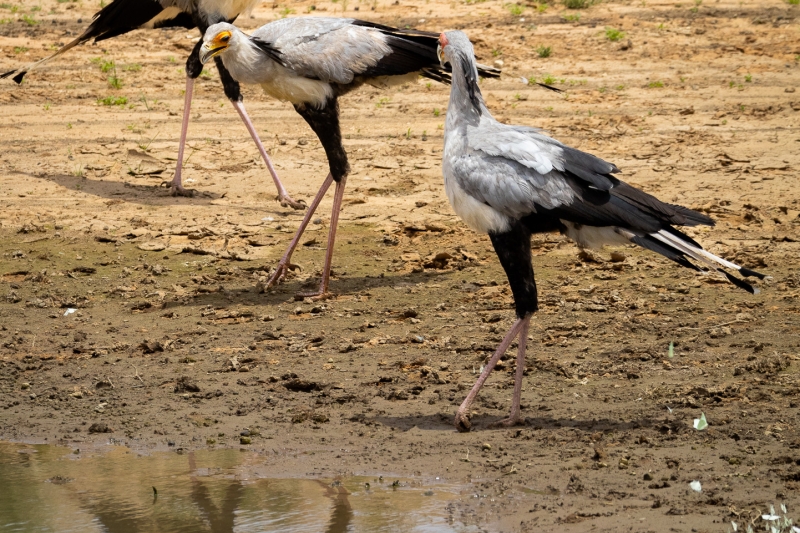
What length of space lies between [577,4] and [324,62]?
19.9ft

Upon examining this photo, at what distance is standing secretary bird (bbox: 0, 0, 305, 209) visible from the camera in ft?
28.7

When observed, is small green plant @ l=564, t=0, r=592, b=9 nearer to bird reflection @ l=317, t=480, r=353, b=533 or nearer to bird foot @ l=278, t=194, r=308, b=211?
bird foot @ l=278, t=194, r=308, b=211

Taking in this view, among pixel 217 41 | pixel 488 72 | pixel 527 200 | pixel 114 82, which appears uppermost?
pixel 217 41

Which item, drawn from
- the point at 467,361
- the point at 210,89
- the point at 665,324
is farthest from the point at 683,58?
the point at 467,361

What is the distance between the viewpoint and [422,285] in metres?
7.21

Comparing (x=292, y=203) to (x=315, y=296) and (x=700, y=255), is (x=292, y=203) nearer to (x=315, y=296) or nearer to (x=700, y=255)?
(x=315, y=296)

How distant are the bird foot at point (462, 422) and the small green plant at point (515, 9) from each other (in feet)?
26.7

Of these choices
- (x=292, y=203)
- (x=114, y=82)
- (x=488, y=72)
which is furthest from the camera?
(x=114, y=82)

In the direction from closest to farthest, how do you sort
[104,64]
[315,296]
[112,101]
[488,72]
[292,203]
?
[315,296], [488,72], [292,203], [112,101], [104,64]

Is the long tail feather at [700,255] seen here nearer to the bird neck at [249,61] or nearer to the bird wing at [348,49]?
the bird wing at [348,49]

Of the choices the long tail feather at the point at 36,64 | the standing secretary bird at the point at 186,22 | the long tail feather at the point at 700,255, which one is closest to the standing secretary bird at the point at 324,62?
the standing secretary bird at the point at 186,22

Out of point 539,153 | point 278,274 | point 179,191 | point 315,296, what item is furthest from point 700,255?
point 179,191

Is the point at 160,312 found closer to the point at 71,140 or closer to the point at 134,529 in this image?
the point at 134,529

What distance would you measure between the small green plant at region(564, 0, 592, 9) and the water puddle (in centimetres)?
854
